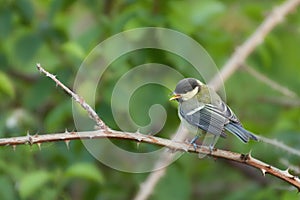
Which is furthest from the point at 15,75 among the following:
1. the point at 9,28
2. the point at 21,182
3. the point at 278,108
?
the point at 278,108

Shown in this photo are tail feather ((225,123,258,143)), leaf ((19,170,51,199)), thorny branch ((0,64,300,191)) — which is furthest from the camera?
leaf ((19,170,51,199))

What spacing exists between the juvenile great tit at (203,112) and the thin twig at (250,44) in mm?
1133

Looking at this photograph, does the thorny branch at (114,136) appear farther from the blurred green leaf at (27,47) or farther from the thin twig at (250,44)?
the blurred green leaf at (27,47)

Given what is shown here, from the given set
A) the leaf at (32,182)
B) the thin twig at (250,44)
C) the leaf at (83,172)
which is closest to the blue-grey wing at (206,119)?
the thin twig at (250,44)

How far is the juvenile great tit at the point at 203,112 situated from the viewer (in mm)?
3045

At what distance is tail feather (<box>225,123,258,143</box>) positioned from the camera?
3.02 metres

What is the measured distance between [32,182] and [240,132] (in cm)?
194

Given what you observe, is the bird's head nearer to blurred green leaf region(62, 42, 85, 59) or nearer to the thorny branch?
the thorny branch

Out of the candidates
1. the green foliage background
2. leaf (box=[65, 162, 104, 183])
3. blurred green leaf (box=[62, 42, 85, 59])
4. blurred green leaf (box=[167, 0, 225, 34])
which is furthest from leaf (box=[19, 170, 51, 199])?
blurred green leaf (box=[167, 0, 225, 34])

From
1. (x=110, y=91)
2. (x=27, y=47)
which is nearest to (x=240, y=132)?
(x=110, y=91)

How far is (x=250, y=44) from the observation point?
489cm

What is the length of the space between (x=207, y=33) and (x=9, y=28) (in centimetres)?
145

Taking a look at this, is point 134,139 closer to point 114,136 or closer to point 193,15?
point 114,136

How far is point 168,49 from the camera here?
5.00 meters
